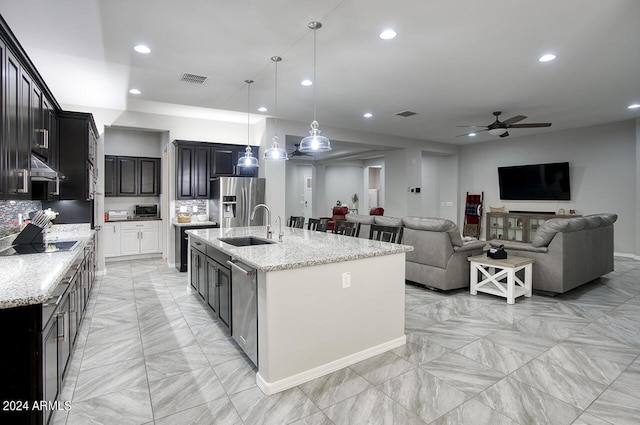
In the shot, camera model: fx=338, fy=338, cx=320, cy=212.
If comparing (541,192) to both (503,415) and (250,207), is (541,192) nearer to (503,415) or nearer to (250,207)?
(250,207)

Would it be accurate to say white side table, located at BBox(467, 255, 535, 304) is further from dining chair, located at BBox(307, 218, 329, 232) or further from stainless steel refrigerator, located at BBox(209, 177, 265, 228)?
stainless steel refrigerator, located at BBox(209, 177, 265, 228)

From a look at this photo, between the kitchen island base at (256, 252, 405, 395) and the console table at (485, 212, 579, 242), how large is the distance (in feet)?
23.0

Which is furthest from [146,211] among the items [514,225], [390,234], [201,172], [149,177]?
[514,225]

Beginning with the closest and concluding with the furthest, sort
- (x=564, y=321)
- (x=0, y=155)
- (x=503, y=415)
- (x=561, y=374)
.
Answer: (x=503, y=415) < (x=0, y=155) < (x=561, y=374) < (x=564, y=321)

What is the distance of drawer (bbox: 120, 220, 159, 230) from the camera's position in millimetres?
6922

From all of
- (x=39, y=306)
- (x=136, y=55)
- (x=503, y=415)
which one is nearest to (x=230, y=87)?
(x=136, y=55)

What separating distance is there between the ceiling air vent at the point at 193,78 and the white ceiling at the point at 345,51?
10 centimetres

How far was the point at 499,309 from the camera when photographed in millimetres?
4039

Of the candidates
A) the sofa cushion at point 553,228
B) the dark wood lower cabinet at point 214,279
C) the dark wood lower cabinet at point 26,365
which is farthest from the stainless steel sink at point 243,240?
the sofa cushion at point 553,228

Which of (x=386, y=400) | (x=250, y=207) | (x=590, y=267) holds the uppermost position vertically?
(x=250, y=207)

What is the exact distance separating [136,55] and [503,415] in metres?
4.69

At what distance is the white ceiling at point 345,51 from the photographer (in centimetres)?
289

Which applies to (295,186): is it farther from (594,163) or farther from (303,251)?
(303,251)

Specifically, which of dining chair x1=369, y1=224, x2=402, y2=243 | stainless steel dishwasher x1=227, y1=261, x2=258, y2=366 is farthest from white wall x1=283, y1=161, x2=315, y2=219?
stainless steel dishwasher x1=227, y1=261, x2=258, y2=366
